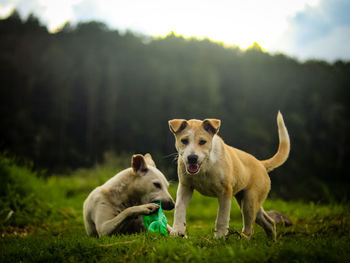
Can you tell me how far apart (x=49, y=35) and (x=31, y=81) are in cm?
889

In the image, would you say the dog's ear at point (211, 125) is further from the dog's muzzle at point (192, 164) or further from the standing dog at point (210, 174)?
the dog's muzzle at point (192, 164)

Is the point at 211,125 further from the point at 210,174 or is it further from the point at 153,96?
the point at 153,96

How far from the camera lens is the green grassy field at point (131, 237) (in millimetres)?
3842

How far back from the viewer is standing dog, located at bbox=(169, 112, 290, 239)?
5656 millimetres

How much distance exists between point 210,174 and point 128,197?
1.66 meters

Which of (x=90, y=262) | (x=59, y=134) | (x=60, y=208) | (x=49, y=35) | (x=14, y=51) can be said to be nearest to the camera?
(x=90, y=262)

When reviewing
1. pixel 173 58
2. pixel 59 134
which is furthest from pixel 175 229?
pixel 173 58

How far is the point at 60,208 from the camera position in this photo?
33.7 feet

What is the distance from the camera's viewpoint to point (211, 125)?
5945mm

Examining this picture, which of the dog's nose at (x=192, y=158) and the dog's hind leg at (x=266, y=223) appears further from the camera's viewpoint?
the dog's hind leg at (x=266, y=223)

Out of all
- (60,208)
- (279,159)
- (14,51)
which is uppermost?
(14,51)

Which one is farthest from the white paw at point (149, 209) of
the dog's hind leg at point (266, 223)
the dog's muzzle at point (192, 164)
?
the dog's hind leg at point (266, 223)

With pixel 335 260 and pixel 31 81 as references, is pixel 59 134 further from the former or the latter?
pixel 335 260

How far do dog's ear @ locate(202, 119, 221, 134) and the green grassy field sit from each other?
5.50ft
